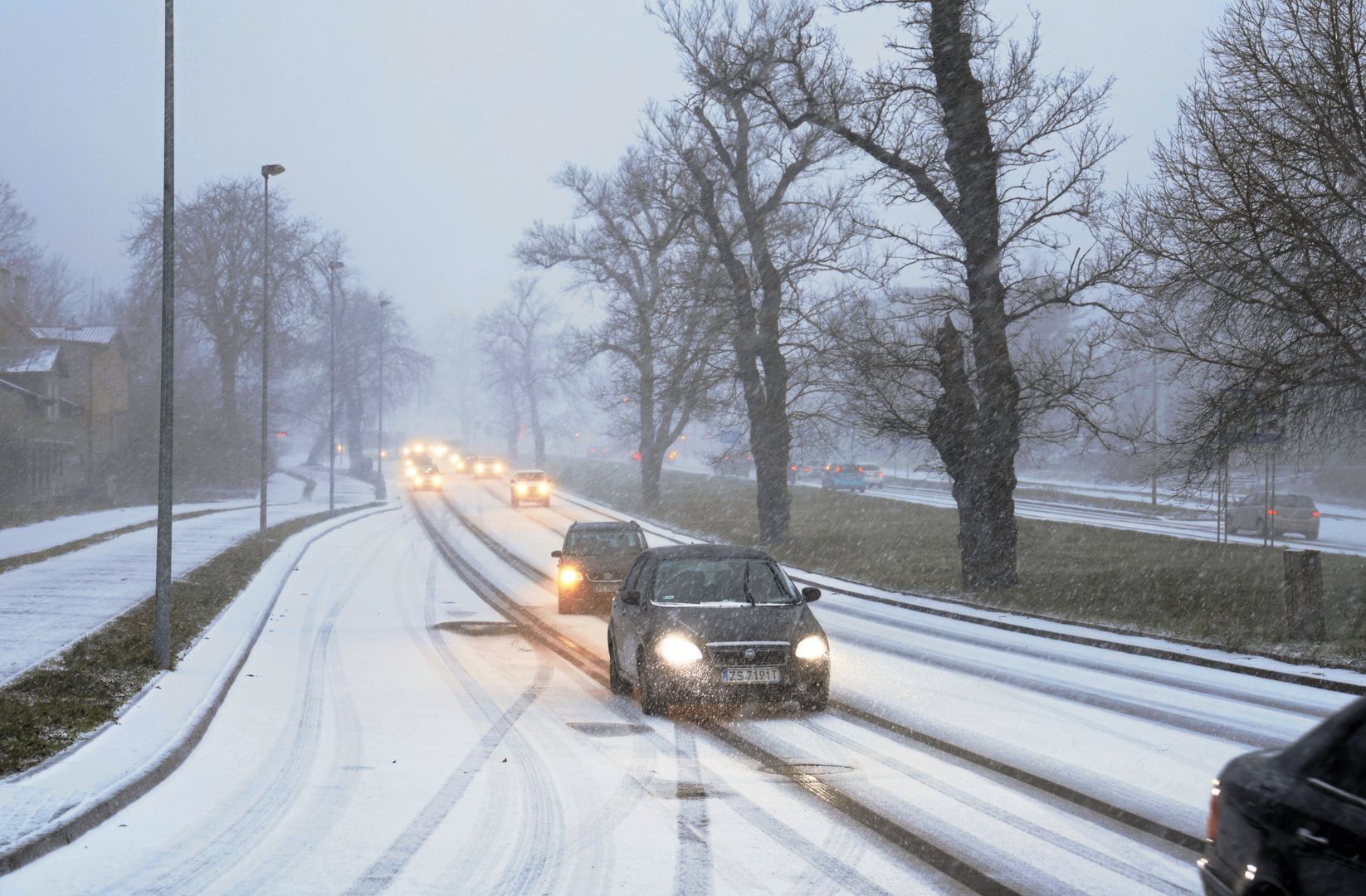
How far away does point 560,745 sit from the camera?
10023 millimetres

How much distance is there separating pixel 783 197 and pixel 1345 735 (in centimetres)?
3294

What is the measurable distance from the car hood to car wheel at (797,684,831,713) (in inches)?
18.9

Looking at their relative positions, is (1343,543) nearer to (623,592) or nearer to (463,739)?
(623,592)

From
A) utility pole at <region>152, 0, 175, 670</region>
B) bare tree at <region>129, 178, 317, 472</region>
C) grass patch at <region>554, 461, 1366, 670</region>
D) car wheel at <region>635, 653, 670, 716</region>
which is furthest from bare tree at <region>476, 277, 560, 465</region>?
car wheel at <region>635, 653, 670, 716</region>

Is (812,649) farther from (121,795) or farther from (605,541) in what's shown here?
(605,541)

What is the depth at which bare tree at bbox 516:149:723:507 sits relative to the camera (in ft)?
117

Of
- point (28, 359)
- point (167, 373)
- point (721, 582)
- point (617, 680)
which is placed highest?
point (28, 359)

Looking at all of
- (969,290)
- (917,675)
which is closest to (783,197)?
(969,290)

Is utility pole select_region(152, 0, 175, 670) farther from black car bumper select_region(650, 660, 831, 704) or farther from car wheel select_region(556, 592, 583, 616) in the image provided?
car wheel select_region(556, 592, 583, 616)

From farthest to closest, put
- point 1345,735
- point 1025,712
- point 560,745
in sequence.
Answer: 1. point 1025,712
2. point 560,745
3. point 1345,735

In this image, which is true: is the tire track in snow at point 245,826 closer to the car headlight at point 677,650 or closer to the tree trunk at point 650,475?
the car headlight at point 677,650

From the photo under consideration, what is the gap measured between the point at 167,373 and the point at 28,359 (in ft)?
157

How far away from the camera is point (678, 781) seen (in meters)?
8.62

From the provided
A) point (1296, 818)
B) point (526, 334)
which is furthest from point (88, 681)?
point (526, 334)
